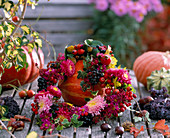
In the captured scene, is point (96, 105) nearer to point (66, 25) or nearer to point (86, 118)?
point (86, 118)

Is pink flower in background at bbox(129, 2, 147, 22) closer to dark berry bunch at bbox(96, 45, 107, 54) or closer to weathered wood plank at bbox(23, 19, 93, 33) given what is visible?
weathered wood plank at bbox(23, 19, 93, 33)

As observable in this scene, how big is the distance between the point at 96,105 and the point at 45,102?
0.27 m

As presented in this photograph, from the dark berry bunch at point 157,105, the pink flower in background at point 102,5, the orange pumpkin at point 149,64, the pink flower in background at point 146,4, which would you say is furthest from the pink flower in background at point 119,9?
the dark berry bunch at point 157,105

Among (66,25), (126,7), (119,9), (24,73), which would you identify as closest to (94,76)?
(24,73)

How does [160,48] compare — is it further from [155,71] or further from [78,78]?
[78,78]

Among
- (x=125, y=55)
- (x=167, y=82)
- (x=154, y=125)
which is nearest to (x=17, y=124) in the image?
(x=154, y=125)

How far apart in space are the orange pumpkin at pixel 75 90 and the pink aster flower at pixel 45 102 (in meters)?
0.22

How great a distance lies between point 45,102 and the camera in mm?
1550

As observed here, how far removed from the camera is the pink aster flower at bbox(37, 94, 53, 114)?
1535 millimetres

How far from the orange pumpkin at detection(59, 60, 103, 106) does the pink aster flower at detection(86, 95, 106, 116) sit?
0.11 m

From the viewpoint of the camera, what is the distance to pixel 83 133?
152 centimetres

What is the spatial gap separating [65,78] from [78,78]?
11 centimetres

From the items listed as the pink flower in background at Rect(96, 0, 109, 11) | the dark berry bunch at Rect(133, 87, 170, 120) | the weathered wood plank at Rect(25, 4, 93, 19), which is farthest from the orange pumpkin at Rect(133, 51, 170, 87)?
the weathered wood plank at Rect(25, 4, 93, 19)

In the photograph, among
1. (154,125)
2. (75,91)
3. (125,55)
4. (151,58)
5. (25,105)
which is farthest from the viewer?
(125,55)
